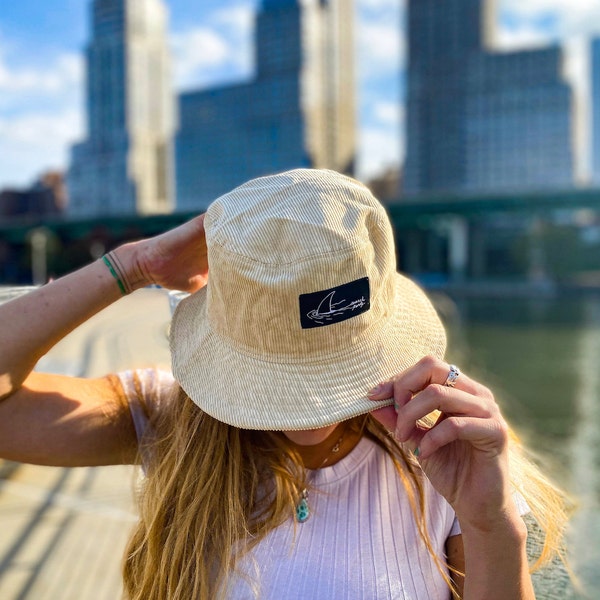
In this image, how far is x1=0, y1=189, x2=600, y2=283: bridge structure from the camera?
460 cm

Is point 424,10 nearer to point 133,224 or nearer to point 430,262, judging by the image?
point 430,262

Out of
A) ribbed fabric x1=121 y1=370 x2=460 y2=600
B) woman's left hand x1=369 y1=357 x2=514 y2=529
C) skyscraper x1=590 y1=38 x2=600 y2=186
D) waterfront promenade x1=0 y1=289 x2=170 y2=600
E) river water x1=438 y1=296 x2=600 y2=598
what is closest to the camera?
woman's left hand x1=369 y1=357 x2=514 y2=529

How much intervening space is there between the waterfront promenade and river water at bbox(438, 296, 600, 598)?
1.38 meters

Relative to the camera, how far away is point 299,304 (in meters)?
0.92

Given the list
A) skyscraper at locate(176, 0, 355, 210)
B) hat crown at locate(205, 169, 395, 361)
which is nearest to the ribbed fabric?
hat crown at locate(205, 169, 395, 361)

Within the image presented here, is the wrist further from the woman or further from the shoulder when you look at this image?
the shoulder

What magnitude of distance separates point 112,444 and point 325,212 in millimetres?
651

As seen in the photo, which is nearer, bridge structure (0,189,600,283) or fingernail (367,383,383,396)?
fingernail (367,383,383,396)

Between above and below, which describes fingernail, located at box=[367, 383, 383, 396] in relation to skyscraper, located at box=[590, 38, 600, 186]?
below

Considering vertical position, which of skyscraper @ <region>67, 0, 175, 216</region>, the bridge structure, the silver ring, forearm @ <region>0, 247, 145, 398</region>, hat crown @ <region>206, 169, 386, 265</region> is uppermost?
skyscraper @ <region>67, 0, 175, 216</region>

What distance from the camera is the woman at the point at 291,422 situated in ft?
2.99

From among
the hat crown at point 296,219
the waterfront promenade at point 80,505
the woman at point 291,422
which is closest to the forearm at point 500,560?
the woman at point 291,422

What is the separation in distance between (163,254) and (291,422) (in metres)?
0.47

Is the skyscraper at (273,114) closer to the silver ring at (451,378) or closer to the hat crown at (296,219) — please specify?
the hat crown at (296,219)
